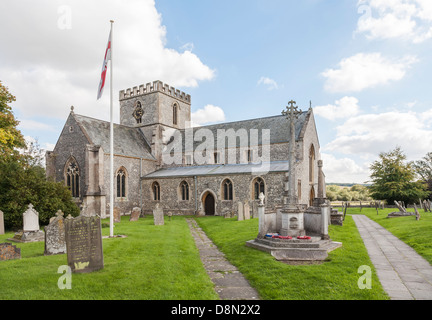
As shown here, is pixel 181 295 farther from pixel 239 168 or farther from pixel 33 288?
pixel 239 168

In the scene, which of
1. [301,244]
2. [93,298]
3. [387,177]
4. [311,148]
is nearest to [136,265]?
[93,298]

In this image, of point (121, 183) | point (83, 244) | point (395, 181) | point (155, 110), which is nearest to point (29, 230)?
point (83, 244)

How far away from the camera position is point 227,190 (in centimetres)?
2380

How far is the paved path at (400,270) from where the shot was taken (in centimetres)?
549

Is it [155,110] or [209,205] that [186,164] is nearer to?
[209,205]

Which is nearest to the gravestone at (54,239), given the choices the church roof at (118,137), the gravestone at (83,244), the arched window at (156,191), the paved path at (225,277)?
the gravestone at (83,244)

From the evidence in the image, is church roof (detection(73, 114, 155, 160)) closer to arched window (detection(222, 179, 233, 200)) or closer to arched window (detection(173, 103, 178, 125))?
arched window (detection(173, 103, 178, 125))

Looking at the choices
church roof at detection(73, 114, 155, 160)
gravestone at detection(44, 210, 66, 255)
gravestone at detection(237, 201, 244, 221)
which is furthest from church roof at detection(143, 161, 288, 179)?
gravestone at detection(44, 210, 66, 255)

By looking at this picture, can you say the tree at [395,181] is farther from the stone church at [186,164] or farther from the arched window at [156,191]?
the arched window at [156,191]

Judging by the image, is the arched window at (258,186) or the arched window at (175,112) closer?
the arched window at (258,186)

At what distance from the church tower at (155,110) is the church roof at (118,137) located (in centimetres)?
101

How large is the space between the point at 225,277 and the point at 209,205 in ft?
60.2

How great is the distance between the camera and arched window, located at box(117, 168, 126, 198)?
25562 millimetres
